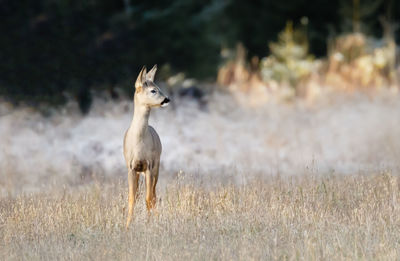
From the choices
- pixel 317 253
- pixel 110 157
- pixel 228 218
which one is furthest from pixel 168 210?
pixel 110 157

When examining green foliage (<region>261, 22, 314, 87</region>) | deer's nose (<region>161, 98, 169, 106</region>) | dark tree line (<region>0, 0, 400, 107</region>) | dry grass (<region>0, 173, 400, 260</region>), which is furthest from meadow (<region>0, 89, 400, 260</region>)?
deer's nose (<region>161, 98, 169, 106</region>)

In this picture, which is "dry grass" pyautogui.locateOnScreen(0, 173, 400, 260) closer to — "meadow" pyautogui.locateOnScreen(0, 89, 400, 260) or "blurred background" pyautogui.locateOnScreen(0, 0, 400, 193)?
"meadow" pyautogui.locateOnScreen(0, 89, 400, 260)

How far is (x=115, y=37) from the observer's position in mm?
18656

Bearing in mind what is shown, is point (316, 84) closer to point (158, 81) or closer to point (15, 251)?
point (158, 81)

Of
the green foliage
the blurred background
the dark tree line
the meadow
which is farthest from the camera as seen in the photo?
the green foliage

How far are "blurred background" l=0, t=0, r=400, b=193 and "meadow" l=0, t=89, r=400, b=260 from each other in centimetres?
5

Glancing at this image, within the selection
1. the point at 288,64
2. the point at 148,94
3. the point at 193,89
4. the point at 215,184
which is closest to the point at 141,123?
the point at 148,94

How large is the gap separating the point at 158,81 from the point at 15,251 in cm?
1068

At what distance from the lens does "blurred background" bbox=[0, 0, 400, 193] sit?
14.8 m

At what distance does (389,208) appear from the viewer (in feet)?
30.1

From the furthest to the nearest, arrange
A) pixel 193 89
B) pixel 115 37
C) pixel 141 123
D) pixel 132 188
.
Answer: pixel 115 37 → pixel 193 89 → pixel 132 188 → pixel 141 123

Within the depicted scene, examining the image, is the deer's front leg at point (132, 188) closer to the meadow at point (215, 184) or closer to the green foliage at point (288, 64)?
the meadow at point (215, 184)

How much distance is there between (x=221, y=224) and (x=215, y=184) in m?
1.98

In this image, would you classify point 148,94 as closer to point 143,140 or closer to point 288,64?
point 143,140
